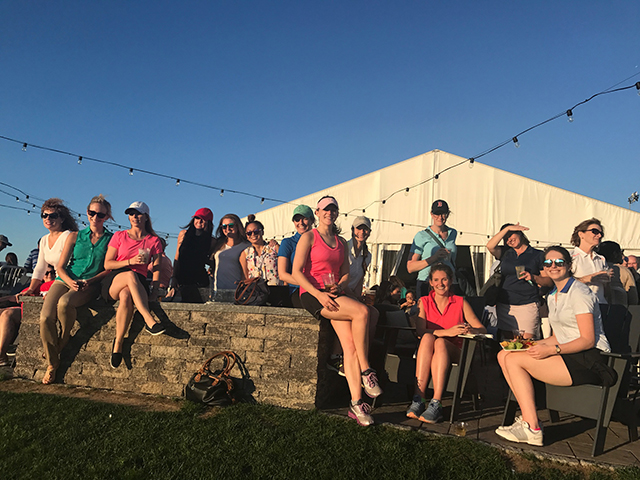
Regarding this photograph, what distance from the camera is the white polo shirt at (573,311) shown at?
9.96 feet

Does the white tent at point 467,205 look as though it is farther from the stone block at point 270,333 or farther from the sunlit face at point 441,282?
the stone block at point 270,333

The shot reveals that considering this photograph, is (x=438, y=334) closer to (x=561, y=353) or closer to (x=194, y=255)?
(x=561, y=353)

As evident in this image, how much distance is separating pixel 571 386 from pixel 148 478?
2.82 metres

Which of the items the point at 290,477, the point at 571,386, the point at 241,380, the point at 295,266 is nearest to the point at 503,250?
the point at 571,386

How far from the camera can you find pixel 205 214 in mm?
5215

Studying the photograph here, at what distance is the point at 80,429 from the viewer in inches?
123

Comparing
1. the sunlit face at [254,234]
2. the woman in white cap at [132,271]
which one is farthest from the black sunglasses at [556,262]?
the woman in white cap at [132,271]

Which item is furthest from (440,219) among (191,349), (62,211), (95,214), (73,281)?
(62,211)

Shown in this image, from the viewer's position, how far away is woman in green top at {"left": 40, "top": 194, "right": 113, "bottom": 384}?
14.3ft

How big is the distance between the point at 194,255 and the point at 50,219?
5.46 ft

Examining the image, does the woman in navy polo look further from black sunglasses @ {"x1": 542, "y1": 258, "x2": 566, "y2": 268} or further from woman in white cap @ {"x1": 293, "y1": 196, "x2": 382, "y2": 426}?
woman in white cap @ {"x1": 293, "y1": 196, "x2": 382, "y2": 426}

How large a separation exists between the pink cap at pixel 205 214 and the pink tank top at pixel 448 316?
9.11 feet

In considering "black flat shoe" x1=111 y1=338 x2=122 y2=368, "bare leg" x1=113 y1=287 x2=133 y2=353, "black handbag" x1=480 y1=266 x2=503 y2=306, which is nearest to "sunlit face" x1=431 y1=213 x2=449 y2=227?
"black handbag" x1=480 y1=266 x2=503 y2=306

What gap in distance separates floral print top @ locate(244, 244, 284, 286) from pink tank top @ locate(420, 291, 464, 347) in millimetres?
1894
